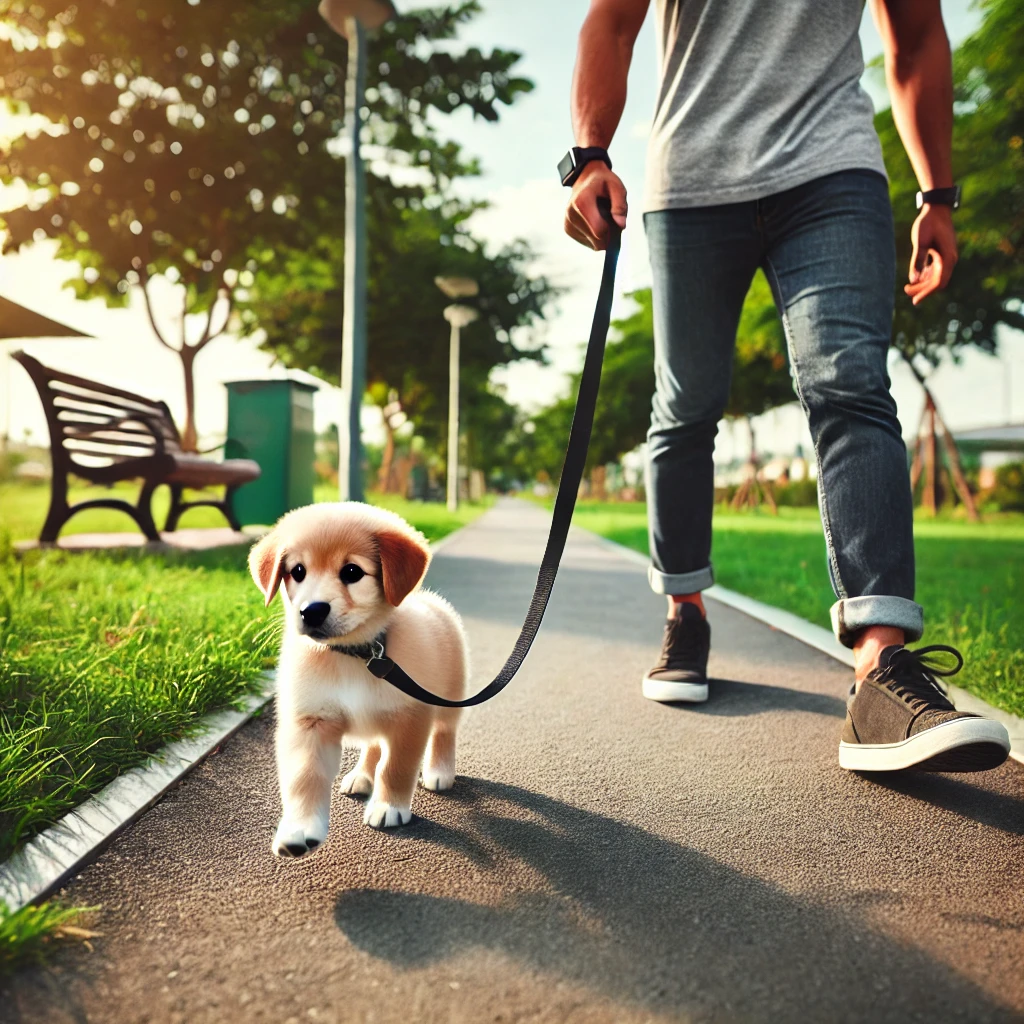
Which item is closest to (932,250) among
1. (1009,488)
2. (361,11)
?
(361,11)

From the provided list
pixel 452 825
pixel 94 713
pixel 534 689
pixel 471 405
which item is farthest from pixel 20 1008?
pixel 471 405

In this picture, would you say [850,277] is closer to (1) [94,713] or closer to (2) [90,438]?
(1) [94,713]

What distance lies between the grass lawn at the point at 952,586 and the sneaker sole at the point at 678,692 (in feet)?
3.25

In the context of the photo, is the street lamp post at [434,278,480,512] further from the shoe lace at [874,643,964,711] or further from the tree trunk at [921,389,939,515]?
the shoe lace at [874,643,964,711]

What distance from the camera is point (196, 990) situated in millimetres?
1370

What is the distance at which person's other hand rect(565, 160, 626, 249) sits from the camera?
2498 mm

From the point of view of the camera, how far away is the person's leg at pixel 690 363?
9.49ft

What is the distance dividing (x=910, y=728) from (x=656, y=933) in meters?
0.95

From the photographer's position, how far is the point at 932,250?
9.29 ft

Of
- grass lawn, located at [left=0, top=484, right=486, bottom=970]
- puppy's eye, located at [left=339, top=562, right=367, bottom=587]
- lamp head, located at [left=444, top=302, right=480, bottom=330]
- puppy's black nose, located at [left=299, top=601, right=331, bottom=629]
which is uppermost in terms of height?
lamp head, located at [left=444, top=302, right=480, bottom=330]

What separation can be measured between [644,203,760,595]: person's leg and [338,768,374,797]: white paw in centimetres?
Result: 137

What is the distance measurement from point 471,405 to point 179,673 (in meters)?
24.3

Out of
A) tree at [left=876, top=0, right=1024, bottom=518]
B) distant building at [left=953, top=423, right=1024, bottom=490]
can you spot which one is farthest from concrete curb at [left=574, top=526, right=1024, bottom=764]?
distant building at [left=953, top=423, right=1024, bottom=490]

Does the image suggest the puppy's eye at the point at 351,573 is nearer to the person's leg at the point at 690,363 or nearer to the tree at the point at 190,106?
the person's leg at the point at 690,363
